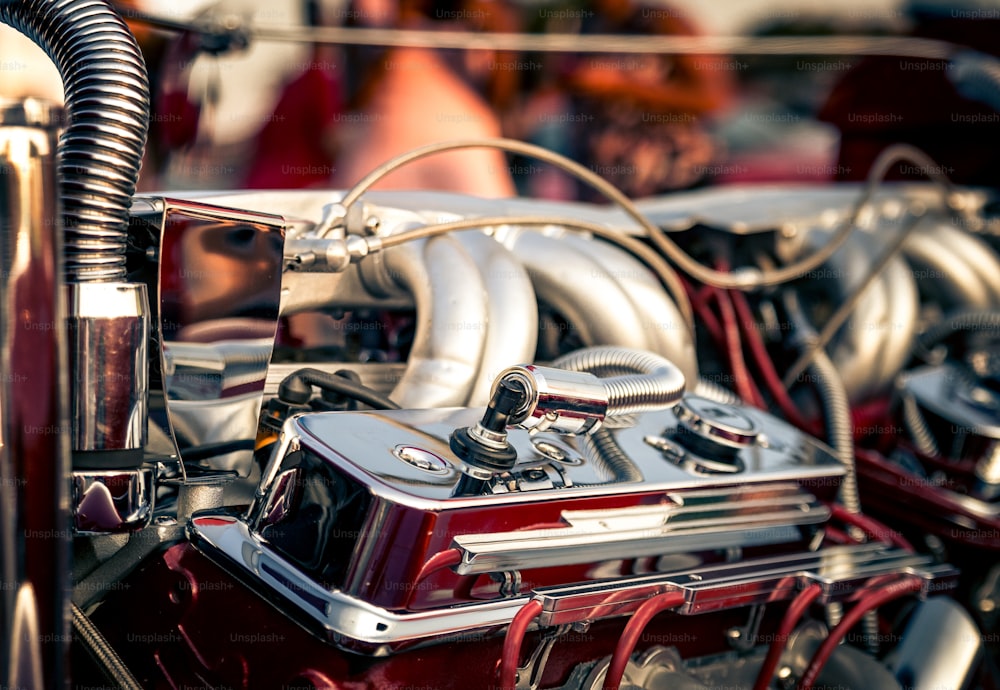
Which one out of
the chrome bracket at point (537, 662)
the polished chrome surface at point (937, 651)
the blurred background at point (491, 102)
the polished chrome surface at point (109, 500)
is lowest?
the polished chrome surface at point (937, 651)

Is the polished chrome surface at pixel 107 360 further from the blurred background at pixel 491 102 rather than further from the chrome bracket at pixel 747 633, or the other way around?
the chrome bracket at pixel 747 633

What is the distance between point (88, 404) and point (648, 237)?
0.69 meters

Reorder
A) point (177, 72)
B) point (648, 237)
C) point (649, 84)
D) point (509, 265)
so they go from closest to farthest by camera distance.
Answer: point (509, 265)
point (648, 237)
point (177, 72)
point (649, 84)

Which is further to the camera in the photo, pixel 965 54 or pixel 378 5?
pixel 378 5

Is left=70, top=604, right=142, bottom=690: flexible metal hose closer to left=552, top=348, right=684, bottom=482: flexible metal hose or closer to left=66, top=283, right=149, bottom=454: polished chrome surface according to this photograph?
left=66, top=283, right=149, bottom=454: polished chrome surface

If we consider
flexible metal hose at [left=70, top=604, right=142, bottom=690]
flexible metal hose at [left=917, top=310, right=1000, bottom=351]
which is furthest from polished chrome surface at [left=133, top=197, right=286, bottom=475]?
flexible metal hose at [left=917, top=310, right=1000, bottom=351]

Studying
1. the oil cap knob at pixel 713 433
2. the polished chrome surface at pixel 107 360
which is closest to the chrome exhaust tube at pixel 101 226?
the polished chrome surface at pixel 107 360

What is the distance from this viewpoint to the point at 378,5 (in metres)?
2.49

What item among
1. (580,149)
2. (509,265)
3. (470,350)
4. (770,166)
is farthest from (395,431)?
(770,166)

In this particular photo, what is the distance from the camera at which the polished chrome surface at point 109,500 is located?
0.58 metres

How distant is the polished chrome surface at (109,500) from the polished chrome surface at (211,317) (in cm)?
8

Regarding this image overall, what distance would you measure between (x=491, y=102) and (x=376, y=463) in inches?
85.0

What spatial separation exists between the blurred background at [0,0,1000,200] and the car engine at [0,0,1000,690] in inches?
9.0

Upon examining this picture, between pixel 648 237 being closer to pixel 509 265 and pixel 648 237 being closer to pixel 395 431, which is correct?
pixel 509 265
